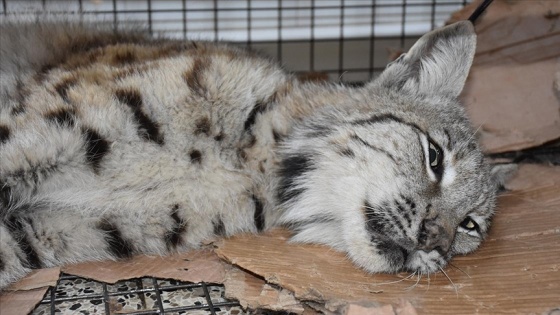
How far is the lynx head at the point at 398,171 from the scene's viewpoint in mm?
3250

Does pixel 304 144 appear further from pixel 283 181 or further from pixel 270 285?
pixel 270 285

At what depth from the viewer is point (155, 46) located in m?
4.06

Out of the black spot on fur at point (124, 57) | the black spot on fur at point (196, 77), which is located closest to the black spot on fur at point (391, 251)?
the black spot on fur at point (196, 77)

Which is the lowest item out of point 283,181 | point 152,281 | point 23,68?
point 152,281

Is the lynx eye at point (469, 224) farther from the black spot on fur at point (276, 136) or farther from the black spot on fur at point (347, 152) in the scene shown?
the black spot on fur at point (276, 136)

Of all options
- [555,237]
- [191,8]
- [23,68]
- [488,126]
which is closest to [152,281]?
[23,68]

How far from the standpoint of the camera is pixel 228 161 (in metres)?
3.51

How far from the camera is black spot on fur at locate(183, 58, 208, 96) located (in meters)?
3.47

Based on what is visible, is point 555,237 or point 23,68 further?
point 23,68

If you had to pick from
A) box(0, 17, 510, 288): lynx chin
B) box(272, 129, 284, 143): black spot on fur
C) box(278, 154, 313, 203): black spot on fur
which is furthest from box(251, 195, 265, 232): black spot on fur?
box(272, 129, 284, 143): black spot on fur

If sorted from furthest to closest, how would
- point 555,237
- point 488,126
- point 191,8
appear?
point 191,8
point 488,126
point 555,237

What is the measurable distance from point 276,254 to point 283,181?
0.35m

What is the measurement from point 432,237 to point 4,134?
1.83 metres

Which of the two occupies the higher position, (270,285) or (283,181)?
(283,181)
